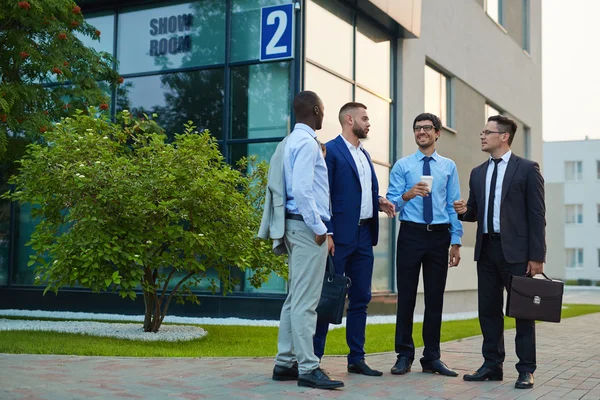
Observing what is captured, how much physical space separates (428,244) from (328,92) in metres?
6.93

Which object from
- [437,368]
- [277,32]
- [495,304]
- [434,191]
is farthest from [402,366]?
[277,32]

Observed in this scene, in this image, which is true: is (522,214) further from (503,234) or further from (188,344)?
A: (188,344)

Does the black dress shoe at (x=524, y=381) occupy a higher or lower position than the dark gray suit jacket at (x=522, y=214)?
lower

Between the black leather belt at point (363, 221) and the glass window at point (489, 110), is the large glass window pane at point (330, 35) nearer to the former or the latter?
the black leather belt at point (363, 221)

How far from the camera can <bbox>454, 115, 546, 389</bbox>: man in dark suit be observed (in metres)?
5.98

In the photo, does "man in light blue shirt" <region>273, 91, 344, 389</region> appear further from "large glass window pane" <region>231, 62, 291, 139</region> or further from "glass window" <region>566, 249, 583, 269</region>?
"glass window" <region>566, 249, 583, 269</region>

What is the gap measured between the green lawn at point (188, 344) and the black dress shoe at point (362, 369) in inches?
54.6

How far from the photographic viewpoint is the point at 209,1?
42.8ft

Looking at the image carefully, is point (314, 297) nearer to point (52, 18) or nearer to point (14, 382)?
point (14, 382)

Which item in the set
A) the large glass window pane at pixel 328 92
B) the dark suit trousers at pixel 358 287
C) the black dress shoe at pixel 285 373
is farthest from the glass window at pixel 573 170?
the black dress shoe at pixel 285 373

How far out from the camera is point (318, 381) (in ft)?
17.5

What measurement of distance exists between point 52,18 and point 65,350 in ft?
18.4

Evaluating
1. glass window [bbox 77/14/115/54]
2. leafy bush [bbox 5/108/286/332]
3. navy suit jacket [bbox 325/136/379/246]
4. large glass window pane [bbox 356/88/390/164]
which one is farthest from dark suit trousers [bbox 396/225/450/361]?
glass window [bbox 77/14/115/54]

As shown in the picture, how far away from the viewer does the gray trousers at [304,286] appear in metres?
5.41
